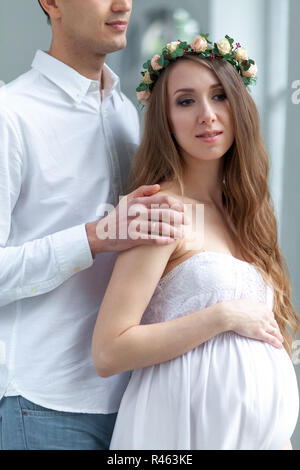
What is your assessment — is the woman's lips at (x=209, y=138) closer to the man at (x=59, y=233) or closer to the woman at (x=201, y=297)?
the woman at (x=201, y=297)

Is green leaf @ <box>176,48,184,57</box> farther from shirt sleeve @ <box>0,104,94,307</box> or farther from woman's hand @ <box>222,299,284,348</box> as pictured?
woman's hand @ <box>222,299,284,348</box>

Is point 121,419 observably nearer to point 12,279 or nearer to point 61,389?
point 61,389

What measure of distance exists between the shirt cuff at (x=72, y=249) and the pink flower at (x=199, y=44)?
527 millimetres

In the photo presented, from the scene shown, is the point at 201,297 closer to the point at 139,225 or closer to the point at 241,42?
the point at 139,225

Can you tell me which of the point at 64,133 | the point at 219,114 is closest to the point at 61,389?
the point at 64,133

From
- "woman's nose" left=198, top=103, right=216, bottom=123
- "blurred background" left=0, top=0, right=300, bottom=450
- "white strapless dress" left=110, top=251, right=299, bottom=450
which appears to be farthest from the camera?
"blurred background" left=0, top=0, right=300, bottom=450

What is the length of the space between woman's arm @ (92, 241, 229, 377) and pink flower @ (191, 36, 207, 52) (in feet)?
1.67

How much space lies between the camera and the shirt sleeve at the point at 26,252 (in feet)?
4.64

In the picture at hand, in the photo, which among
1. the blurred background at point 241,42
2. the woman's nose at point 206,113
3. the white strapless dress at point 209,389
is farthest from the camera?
the blurred background at point 241,42

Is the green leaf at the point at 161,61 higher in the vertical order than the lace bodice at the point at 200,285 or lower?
higher

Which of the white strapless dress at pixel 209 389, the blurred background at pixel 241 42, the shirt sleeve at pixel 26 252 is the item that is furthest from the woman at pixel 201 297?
the blurred background at pixel 241 42

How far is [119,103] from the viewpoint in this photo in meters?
1.72

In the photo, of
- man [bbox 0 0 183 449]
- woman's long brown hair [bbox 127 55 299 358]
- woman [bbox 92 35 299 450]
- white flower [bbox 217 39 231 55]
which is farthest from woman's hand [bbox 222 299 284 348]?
white flower [bbox 217 39 231 55]

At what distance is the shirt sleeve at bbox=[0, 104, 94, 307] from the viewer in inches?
55.7
